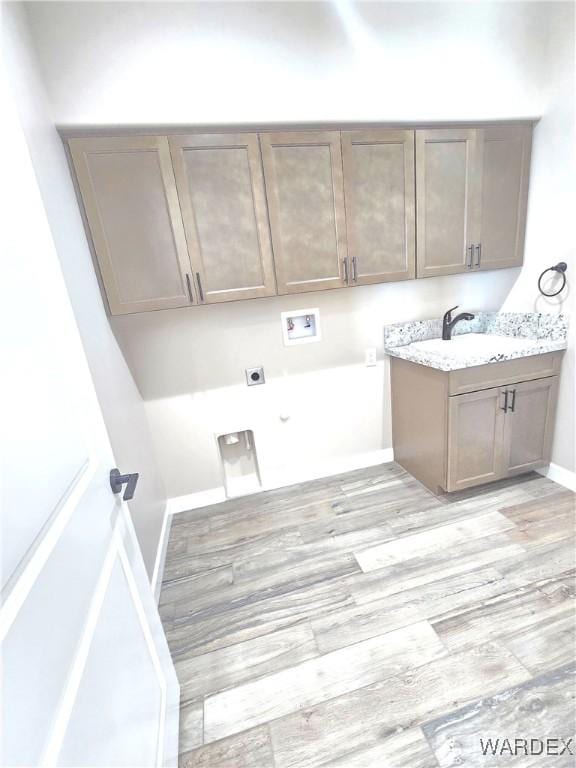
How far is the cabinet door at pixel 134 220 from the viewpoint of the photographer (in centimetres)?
153

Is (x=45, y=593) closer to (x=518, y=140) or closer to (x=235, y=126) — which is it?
(x=235, y=126)

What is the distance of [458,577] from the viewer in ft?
5.39

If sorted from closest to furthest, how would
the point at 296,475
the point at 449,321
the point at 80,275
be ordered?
the point at 80,275, the point at 449,321, the point at 296,475

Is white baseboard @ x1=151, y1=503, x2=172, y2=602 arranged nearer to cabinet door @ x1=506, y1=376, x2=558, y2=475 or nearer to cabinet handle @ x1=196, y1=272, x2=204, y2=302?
cabinet handle @ x1=196, y1=272, x2=204, y2=302

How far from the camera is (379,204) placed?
188cm

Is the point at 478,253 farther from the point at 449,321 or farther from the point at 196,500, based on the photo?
the point at 196,500

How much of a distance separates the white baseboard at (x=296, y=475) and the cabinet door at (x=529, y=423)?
0.83m

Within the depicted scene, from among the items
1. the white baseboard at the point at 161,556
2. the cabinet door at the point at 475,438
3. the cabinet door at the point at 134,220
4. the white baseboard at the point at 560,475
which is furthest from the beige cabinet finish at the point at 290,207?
the white baseboard at the point at 560,475

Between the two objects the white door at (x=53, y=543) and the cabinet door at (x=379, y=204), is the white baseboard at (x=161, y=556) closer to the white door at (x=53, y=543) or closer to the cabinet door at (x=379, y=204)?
the white door at (x=53, y=543)

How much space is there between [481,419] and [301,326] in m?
1.26

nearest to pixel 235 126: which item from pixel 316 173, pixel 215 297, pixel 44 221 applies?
pixel 316 173

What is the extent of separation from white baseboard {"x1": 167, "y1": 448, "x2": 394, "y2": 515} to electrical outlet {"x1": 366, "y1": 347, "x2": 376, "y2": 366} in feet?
2.38

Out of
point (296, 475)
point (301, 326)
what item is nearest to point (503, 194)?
point (301, 326)

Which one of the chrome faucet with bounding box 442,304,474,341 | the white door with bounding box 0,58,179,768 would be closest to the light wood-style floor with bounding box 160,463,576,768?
the white door with bounding box 0,58,179,768
